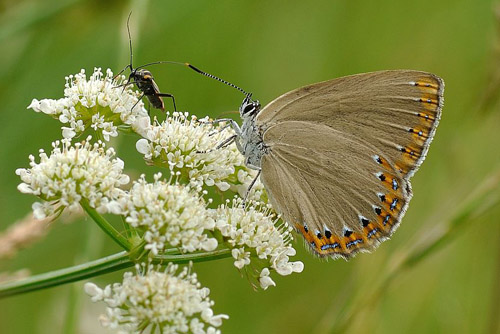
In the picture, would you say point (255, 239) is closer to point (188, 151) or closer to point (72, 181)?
point (188, 151)

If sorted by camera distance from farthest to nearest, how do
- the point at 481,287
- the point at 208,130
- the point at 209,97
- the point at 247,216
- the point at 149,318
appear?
the point at 209,97
the point at 481,287
the point at 208,130
the point at 247,216
the point at 149,318

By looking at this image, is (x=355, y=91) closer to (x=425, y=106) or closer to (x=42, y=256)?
(x=425, y=106)

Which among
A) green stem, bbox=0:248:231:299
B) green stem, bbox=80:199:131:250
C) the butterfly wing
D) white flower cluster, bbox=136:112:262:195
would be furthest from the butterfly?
green stem, bbox=80:199:131:250

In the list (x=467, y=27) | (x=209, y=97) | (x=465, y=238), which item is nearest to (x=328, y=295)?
(x=465, y=238)

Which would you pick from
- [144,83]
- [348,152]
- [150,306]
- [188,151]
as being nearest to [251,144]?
[188,151]

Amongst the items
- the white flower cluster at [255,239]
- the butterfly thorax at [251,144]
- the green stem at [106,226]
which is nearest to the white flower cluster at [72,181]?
the green stem at [106,226]

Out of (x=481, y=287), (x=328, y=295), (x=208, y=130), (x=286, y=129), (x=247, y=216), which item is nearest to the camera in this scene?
(x=247, y=216)

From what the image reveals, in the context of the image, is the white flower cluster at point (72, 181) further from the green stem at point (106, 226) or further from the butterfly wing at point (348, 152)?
the butterfly wing at point (348, 152)

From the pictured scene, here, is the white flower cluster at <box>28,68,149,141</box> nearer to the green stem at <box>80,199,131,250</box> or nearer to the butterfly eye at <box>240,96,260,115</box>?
the green stem at <box>80,199,131,250</box>
